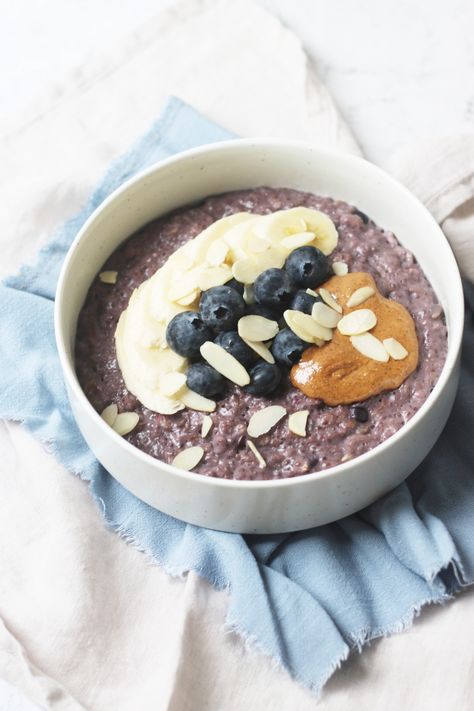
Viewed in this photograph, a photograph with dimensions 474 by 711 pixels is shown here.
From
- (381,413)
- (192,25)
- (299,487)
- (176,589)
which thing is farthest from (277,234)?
(192,25)

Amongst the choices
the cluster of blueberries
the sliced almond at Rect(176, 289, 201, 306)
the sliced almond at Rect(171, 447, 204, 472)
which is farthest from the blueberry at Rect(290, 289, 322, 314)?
the sliced almond at Rect(171, 447, 204, 472)

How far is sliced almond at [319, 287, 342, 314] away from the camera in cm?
230

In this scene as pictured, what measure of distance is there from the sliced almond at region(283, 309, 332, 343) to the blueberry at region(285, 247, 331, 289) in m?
0.11

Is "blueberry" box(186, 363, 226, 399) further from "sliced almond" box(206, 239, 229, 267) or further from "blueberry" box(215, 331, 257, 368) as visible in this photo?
"sliced almond" box(206, 239, 229, 267)

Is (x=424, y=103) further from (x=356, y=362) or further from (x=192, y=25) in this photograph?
(x=356, y=362)

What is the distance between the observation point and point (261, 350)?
2230mm

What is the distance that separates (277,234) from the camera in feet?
7.96

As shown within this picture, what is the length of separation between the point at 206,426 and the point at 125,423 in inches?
7.3

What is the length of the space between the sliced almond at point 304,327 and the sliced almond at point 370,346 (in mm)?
73

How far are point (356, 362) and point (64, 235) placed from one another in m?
0.99

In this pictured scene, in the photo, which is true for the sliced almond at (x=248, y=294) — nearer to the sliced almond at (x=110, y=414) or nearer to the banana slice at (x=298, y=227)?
the banana slice at (x=298, y=227)

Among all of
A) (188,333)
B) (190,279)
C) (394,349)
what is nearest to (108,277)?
(190,279)

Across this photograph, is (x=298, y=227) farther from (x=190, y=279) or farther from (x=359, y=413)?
(x=359, y=413)

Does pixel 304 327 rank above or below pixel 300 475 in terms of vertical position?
above
